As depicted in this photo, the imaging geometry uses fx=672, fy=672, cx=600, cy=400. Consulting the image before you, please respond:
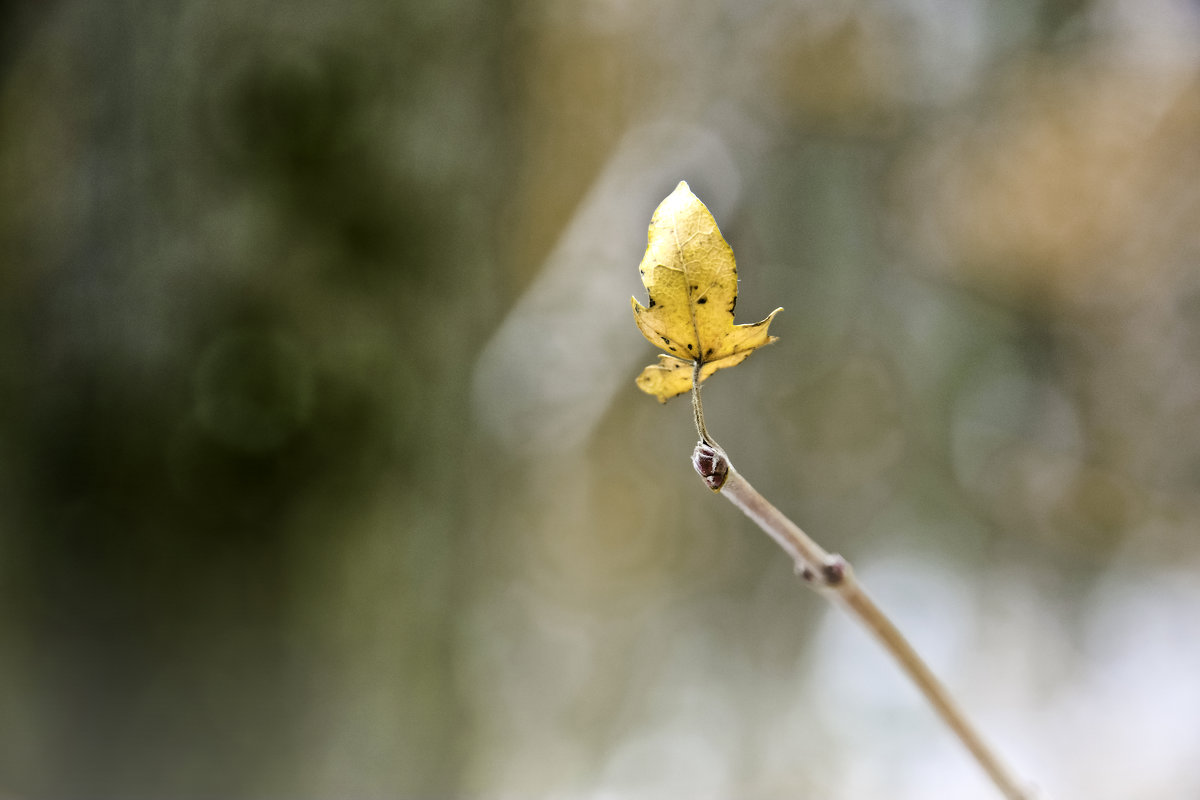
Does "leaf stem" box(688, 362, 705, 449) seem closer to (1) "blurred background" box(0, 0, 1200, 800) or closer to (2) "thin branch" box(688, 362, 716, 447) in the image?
(2) "thin branch" box(688, 362, 716, 447)

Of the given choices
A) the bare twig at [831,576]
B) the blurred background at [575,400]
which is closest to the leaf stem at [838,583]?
the bare twig at [831,576]

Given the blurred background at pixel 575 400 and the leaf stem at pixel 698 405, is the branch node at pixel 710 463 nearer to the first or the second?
the leaf stem at pixel 698 405

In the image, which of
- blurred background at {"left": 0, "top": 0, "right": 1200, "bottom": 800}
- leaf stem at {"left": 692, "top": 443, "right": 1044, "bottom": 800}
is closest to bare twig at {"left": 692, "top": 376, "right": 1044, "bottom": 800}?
leaf stem at {"left": 692, "top": 443, "right": 1044, "bottom": 800}

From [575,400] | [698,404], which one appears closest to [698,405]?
[698,404]

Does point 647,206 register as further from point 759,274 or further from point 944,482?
point 944,482

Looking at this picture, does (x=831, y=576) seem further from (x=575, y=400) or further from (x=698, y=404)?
(x=575, y=400)

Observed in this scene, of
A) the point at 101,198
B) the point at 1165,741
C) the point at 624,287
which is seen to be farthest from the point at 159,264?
the point at 1165,741
